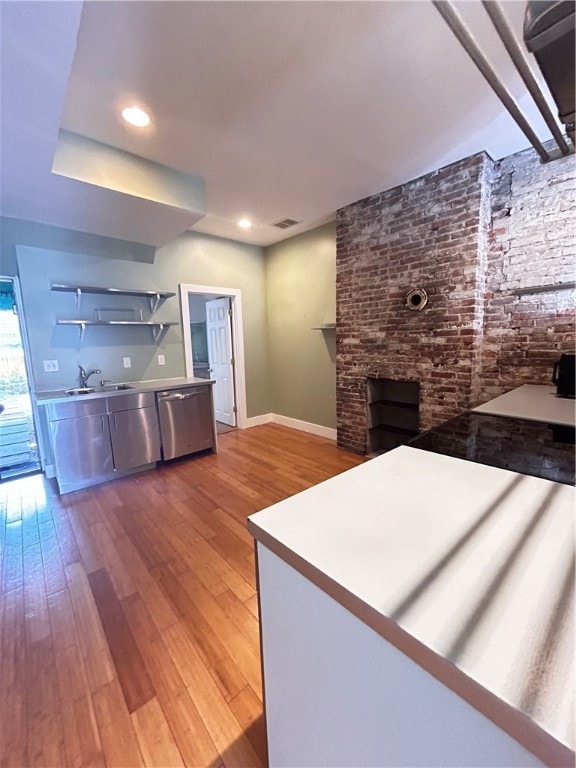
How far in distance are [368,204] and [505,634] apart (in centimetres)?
363

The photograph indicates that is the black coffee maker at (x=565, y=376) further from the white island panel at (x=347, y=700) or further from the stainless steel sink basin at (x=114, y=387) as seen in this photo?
the stainless steel sink basin at (x=114, y=387)

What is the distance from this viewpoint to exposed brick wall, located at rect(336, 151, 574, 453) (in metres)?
2.52

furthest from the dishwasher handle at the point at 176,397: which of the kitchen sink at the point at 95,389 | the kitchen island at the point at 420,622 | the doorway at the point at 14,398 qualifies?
the kitchen island at the point at 420,622

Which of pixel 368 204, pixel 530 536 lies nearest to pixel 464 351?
pixel 368 204

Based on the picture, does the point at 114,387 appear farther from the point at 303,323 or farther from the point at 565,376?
the point at 565,376

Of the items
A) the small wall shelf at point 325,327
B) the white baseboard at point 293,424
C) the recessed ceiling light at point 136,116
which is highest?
the recessed ceiling light at point 136,116

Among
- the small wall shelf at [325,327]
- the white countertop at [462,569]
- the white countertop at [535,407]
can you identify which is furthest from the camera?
the small wall shelf at [325,327]

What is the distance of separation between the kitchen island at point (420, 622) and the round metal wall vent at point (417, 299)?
2.32 meters

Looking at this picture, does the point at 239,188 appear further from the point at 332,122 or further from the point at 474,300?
the point at 474,300

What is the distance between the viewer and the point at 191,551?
2.09 metres

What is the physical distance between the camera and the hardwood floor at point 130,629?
3.74 ft

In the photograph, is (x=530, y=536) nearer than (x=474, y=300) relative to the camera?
Yes

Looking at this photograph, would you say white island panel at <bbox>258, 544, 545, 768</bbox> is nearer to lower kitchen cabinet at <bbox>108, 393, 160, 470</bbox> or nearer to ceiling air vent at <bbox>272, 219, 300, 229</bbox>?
lower kitchen cabinet at <bbox>108, 393, 160, 470</bbox>

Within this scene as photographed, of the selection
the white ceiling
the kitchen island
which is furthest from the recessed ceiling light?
the kitchen island
